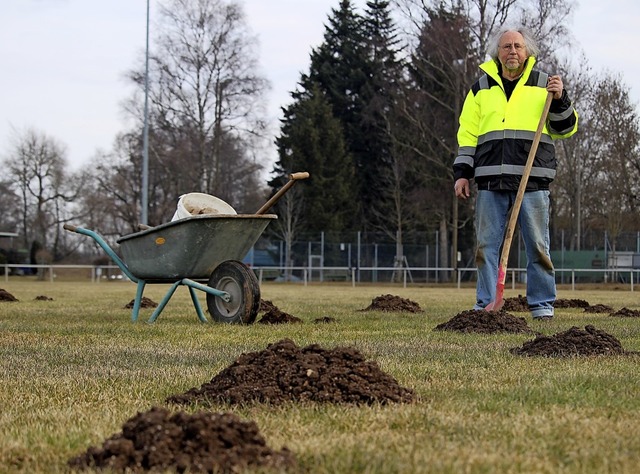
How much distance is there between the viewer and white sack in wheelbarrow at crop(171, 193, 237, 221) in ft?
30.3

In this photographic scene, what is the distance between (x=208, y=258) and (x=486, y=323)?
2848 millimetres

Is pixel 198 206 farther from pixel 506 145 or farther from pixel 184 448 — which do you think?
pixel 184 448

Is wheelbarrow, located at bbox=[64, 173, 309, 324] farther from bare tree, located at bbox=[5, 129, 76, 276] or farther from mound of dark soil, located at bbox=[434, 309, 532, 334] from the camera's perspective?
bare tree, located at bbox=[5, 129, 76, 276]

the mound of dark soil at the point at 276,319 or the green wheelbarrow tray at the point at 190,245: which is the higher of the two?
the green wheelbarrow tray at the point at 190,245

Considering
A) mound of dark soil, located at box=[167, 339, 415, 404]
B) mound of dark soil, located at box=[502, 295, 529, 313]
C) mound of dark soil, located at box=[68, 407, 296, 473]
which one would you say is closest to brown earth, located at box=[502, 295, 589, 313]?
mound of dark soil, located at box=[502, 295, 529, 313]

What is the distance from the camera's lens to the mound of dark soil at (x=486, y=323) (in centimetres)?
709

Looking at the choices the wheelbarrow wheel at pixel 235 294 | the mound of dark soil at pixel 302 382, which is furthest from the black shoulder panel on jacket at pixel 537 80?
the mound of dark soil at pixel 302 382

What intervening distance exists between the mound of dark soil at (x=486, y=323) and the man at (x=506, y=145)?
757 mm

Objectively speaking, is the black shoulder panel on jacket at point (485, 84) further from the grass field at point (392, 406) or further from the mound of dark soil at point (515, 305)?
the mound of dark soil at point (515, 305)

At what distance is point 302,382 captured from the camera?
3783 millimetres

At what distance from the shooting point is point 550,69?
31.2m

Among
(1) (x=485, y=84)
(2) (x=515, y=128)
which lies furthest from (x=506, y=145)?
(1) (x=485, y=84)

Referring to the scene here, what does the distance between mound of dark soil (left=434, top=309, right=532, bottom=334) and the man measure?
0.76 m

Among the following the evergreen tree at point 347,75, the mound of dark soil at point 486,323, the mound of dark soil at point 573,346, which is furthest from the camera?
the evergreen tree at point 347,75
